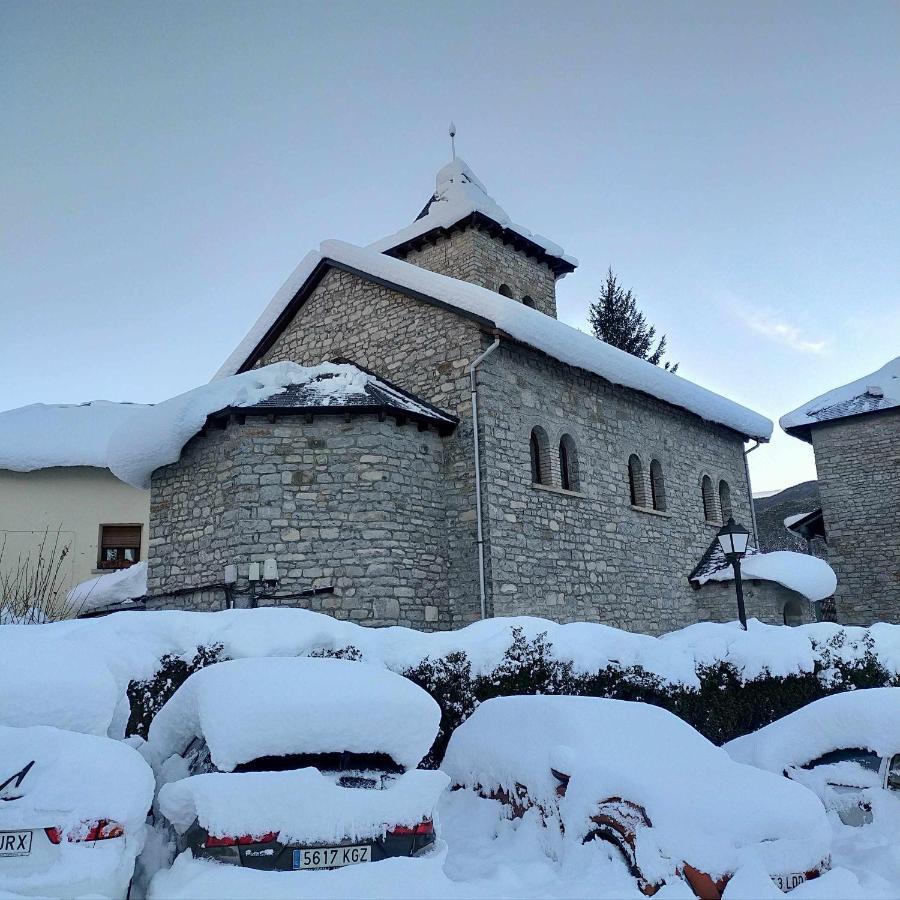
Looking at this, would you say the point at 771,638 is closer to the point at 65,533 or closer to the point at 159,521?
the point at 159,521

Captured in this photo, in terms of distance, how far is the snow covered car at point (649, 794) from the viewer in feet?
14.9

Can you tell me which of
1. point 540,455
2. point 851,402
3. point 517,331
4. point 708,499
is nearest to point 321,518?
point 517,331

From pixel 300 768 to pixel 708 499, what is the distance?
1660 centimetres

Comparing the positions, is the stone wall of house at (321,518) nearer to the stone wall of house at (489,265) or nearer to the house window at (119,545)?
the house window at (119,545)

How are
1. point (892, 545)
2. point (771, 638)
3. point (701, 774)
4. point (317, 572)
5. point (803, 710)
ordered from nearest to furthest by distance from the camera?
point (701, 774), point (803, 710), point (771, 638), point (317, 572), point (892, 545)

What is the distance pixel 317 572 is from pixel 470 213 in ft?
36.5

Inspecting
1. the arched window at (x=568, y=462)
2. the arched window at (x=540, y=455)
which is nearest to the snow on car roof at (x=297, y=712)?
the arched window at (x=540, y=455)

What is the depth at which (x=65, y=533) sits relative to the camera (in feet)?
63.4

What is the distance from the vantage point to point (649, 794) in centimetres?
472

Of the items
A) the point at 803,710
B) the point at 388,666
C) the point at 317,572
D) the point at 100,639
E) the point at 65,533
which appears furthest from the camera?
the point at 65,533

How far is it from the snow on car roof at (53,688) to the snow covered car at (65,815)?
0.30 m

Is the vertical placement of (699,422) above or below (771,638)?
above

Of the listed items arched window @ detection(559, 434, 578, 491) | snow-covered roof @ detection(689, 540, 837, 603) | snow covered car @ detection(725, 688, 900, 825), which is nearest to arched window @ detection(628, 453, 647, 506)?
arched window @ detection(559, 434, 578, 491)

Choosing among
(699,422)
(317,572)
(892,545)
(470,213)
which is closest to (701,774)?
(317,572)
